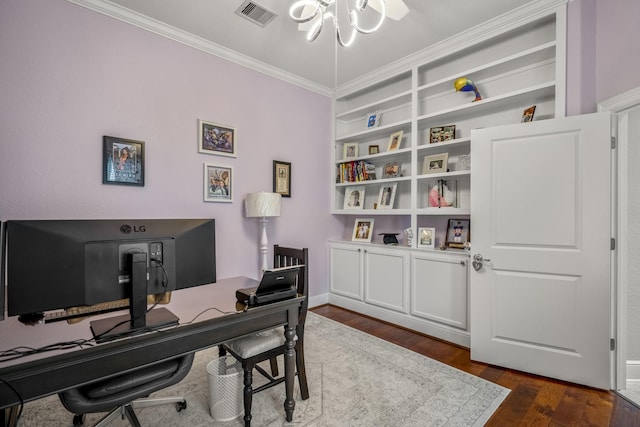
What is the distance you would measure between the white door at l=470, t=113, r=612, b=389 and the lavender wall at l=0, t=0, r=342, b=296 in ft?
6.91

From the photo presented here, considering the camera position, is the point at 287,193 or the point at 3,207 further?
the point at 287,193

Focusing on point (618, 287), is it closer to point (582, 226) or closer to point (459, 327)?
point (582, 226)

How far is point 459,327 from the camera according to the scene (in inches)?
110

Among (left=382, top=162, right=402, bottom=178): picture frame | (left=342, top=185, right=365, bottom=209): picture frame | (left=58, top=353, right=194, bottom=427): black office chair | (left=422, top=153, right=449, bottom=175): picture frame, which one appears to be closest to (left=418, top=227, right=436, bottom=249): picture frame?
(left=422, top=153, right=449, bottom=175): picture frame

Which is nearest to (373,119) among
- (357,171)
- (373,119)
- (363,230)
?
(373,119)

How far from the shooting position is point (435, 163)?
10.4 feet

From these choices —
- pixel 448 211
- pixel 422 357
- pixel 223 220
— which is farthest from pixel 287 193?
pixel 422 357

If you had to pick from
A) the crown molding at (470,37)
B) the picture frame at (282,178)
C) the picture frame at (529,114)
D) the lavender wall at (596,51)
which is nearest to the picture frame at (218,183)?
the picture frame at (282,178)

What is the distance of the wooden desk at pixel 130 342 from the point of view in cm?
100

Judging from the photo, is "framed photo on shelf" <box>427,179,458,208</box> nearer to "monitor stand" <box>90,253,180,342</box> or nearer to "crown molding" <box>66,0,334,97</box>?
"crown molding" <box>66,0,334,97</box>

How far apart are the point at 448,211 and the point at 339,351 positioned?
1670 mm

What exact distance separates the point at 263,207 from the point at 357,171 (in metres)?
1.42

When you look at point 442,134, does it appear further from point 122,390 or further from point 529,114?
point 122,390

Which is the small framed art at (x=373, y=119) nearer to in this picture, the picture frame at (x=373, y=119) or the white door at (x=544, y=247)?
the picture frame at (x=373, y=119)
